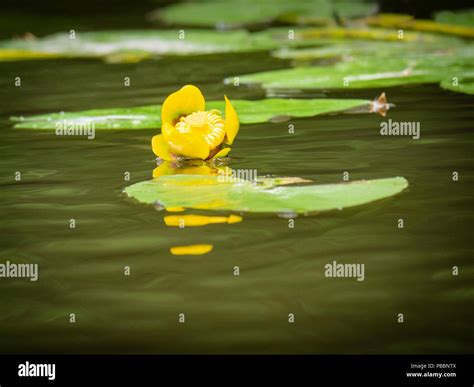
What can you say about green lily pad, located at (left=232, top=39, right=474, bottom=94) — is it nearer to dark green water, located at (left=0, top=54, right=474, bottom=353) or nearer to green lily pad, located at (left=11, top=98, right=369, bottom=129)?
green lily pad, located at (left=11, top=98, right=369, bottom=129)

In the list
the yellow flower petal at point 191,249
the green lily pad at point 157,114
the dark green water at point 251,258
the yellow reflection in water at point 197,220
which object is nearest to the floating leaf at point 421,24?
the green lily pad at point 157,114

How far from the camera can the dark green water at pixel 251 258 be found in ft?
6.02

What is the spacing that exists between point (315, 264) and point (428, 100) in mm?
2335

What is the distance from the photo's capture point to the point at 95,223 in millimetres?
2545

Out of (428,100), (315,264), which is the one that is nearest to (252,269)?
(315,264)

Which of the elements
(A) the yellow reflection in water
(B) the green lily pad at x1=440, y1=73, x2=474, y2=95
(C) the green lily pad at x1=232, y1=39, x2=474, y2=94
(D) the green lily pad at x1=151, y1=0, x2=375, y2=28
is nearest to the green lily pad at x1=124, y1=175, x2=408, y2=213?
(A) the yellow reflection in water

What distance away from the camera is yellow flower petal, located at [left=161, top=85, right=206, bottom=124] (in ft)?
9.93

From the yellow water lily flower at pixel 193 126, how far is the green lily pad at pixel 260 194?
0.28 meters

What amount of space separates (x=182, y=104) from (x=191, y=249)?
0.87m

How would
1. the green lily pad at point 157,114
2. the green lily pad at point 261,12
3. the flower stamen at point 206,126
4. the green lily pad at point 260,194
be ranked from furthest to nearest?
the green lily pad at point 261,12
the green lily pad at point 157,114
the flower stamen at point 206,126
the green lily pad at point 260,194

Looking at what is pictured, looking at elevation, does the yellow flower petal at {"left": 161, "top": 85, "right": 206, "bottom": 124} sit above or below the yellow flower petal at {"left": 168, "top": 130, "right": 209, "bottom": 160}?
above

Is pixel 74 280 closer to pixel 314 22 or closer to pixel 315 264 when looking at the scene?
pixel 315 264

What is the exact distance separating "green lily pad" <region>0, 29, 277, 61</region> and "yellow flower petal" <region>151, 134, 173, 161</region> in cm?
351

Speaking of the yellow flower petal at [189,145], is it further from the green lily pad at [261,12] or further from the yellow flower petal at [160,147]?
the green lily pad at [261,12]
